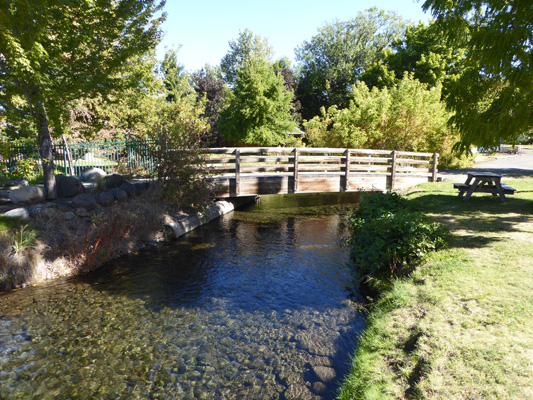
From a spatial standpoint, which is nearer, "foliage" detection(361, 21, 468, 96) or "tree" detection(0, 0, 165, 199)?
"tree" detection(0, 0, 165, 199)

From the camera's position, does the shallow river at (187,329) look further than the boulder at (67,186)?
No

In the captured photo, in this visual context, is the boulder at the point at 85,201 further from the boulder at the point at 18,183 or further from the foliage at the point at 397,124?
the foliage at the point at 397,124

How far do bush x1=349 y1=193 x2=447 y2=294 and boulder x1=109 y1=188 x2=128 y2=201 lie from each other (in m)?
7.36

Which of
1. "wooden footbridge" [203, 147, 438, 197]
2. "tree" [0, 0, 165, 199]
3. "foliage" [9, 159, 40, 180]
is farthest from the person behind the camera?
"foliage" [9, 159, 40, 180]

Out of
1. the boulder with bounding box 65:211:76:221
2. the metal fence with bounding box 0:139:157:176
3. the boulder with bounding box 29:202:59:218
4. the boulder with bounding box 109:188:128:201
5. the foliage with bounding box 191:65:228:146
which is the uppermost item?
the foliage with bounding box 191:65:228:146

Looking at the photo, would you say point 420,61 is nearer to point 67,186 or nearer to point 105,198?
point 105,198

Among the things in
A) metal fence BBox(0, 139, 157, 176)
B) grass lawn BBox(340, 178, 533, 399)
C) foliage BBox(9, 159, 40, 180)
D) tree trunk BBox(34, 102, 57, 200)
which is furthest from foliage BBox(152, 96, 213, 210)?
grass lawn BBox(340, 178, 533, 399)

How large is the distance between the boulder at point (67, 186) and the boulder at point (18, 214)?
1.65 metres

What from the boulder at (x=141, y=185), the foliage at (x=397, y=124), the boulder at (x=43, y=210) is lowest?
the boulder at (x=43, y=210)

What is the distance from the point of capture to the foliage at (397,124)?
2253 cm

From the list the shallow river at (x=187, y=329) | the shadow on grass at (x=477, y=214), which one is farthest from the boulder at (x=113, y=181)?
the shadow on grass at (x=477, y=214)

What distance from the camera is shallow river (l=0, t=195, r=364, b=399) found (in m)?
4.45

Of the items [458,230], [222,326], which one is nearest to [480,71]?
[458,230]

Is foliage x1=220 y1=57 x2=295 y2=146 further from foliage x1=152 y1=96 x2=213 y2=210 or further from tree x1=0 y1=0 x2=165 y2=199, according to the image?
tree x1=0 y1=0 x2=165 y2=199
